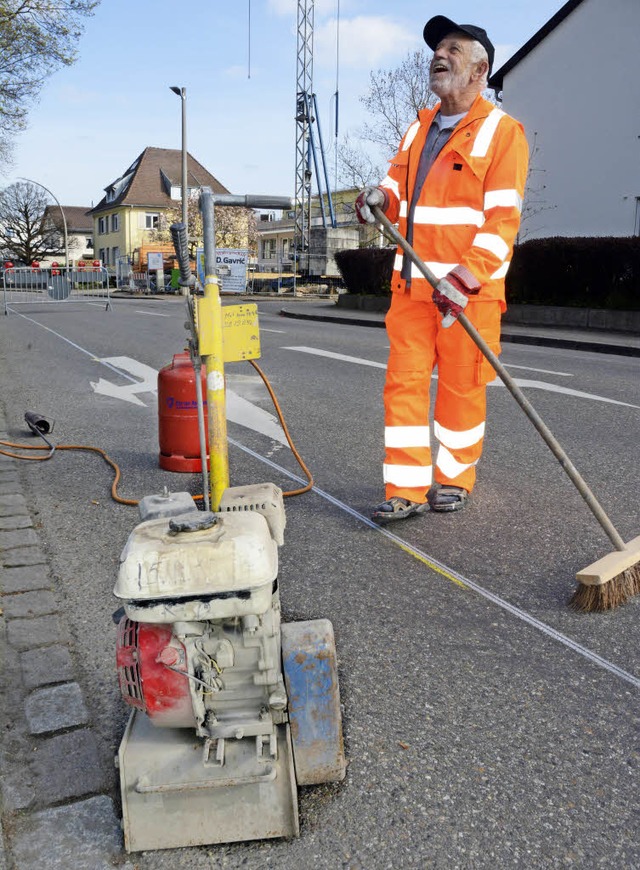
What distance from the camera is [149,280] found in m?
41.8

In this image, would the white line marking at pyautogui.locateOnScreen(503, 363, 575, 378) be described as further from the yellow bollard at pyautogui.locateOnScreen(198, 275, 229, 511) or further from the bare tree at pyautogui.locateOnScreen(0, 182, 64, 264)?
the bare tree at pyautogui.locateOnScreen(0, 182, 64, 264)

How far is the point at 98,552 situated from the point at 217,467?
0.68 m

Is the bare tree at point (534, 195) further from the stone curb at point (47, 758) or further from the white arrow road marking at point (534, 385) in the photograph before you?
the stone curb at point (47, 758)

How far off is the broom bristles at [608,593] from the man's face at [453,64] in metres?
2.28

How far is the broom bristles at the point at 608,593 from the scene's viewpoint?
2.98 metres

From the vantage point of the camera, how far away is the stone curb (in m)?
1.85

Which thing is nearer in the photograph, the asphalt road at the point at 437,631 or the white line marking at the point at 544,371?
the asphalt road at the point at 437,631

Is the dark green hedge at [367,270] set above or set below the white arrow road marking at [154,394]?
above

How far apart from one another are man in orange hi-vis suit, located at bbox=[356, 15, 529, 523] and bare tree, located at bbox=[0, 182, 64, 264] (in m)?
85.5

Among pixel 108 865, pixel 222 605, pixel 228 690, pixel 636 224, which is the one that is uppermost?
pixel 636 224

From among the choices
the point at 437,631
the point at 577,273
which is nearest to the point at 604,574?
the point at 437,631

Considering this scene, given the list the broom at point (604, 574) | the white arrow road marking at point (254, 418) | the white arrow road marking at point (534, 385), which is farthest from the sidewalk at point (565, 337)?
the broom at point (604, 574)

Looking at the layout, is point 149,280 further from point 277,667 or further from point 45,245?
point 45,245

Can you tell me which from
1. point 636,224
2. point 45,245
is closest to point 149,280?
point 636,224
